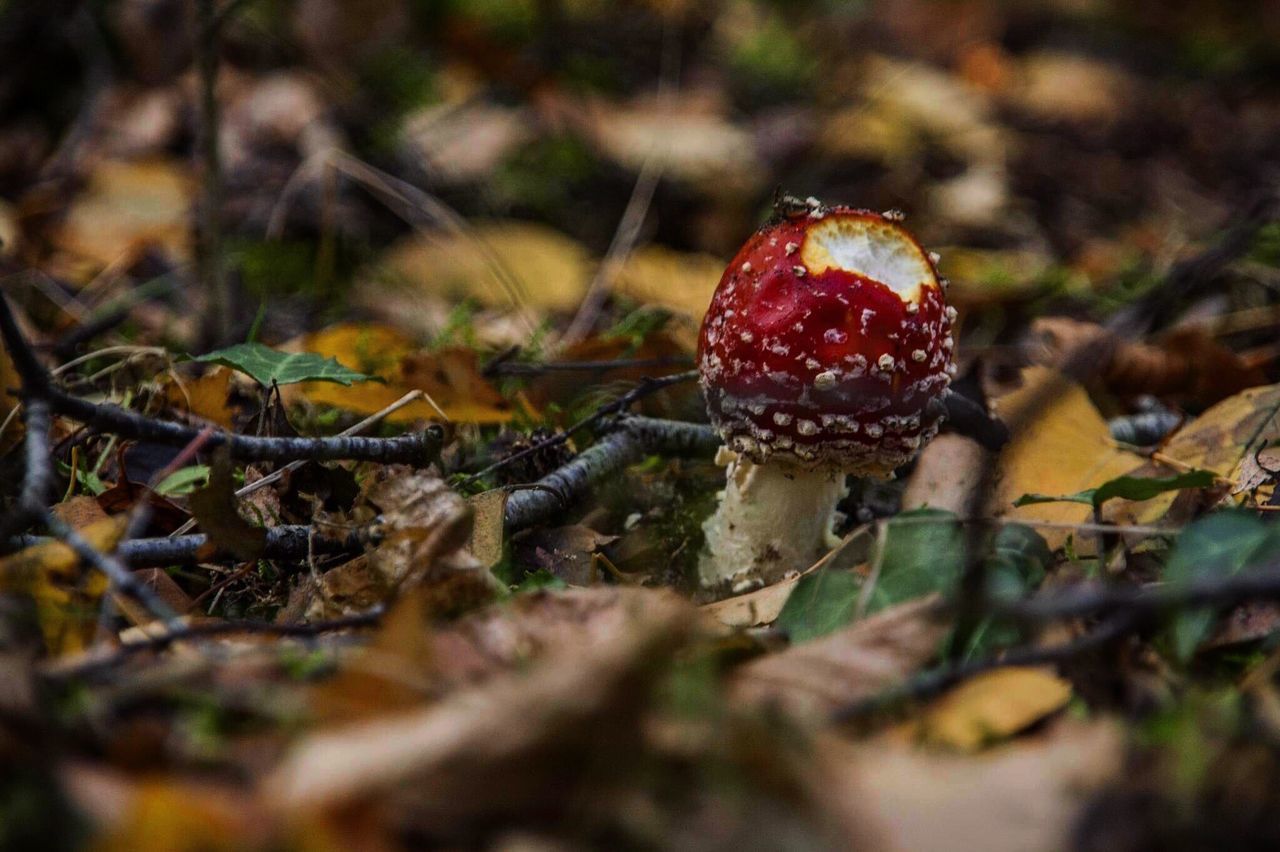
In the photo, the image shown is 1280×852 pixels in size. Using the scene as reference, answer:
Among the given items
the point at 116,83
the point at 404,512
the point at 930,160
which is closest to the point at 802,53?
the point at 930,160

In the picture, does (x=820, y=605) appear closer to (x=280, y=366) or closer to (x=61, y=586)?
(x=61, y=586)

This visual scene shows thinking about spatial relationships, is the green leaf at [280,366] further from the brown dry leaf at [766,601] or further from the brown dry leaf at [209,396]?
the brown dry leaf at [766,601]

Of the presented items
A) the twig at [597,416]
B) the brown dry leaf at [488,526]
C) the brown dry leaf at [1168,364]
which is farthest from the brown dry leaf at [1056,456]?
the brown dry leaf at [488,526]

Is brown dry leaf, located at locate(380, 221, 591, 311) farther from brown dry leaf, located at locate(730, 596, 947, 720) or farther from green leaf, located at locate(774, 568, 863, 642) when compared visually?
brown dry leaf, located at locate(730, 596, 947, 720)

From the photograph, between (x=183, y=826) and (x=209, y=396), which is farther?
(x=209, y=396)

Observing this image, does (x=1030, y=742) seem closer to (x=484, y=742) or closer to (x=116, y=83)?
(x=484, y=742)

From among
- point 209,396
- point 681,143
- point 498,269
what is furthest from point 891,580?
point 681,143
